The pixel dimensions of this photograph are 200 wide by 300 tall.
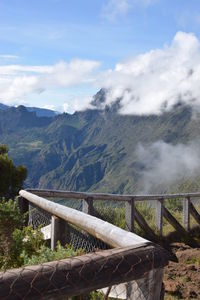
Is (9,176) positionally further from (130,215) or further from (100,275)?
(100,275)

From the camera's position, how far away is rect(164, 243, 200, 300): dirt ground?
5852mm

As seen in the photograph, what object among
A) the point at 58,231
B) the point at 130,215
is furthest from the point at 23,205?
the point at 130,215

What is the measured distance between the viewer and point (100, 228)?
3377 mm

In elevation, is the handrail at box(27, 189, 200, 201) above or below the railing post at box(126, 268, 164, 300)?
above

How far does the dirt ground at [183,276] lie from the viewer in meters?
5.85

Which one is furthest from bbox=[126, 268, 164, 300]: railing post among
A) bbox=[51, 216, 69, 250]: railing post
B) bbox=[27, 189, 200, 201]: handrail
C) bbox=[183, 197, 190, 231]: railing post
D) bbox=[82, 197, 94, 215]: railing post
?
bbox=[183, 197, 190, 231]: railing post

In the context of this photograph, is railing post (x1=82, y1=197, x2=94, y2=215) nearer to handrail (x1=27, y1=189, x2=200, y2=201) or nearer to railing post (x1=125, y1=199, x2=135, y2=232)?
handrail (x1=27, y1=189, x2=200, y2=201)

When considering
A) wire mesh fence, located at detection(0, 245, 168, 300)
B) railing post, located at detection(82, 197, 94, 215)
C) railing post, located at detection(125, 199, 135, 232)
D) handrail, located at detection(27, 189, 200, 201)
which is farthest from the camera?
railing post, located at detection(125, 199, 135, 232)

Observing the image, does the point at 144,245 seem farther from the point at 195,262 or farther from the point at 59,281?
the point at 195,262

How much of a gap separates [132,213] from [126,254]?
6.58m

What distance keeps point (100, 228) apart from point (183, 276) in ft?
13.2

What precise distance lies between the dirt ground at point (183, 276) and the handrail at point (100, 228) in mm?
2227

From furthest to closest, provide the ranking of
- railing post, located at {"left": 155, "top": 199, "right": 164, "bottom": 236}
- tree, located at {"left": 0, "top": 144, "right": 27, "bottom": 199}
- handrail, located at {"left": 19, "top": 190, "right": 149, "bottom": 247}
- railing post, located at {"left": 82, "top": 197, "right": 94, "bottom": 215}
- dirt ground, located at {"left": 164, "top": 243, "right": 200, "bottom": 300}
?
tree, located at {"left": 0, "top": 144, "right": 27, "bottom": 199}, railing post, located at {"left": 155, "top": 199, "right": 164, "bottom": 236}, railing post, located at {"left": 82, "top": 197, "right": 94, "bottom": 215}, dirt ground, located at {"left": 164, "top": 243, "right": 200, "bottom": 300}, handrail, located at {"left": 19, "top": 190, "right": 149, "bottom": 247}

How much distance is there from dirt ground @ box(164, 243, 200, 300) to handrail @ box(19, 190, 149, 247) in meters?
2.23
